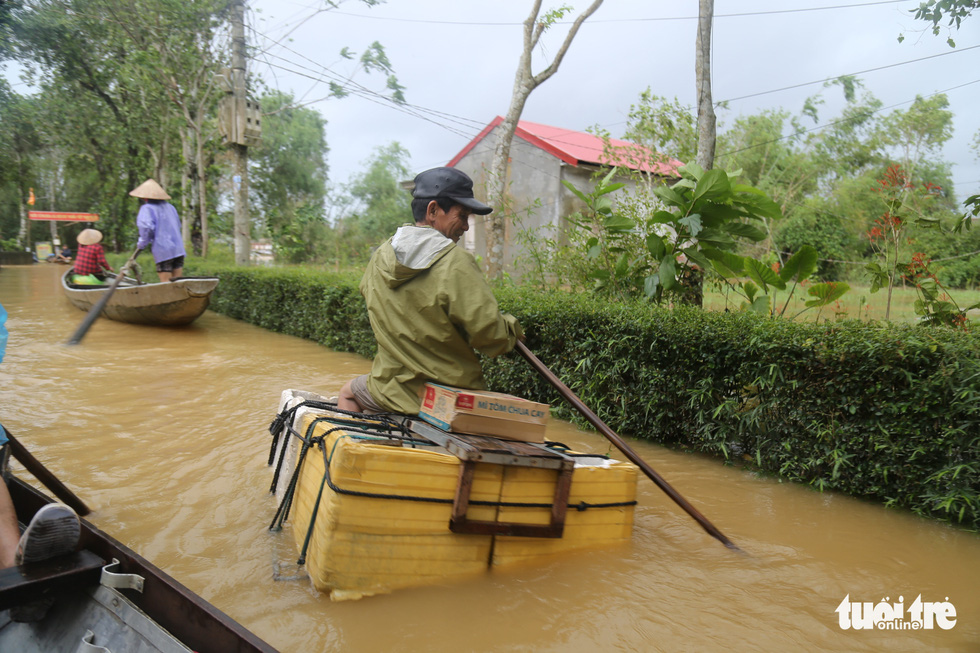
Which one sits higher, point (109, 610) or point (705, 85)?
point (705, 85)

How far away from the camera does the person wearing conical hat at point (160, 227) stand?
1012cm

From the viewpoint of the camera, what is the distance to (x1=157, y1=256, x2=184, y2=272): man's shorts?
10.9m

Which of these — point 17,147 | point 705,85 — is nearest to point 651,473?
point 705,85

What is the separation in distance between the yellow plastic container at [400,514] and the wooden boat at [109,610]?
870 mm

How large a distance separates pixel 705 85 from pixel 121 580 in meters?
7.89

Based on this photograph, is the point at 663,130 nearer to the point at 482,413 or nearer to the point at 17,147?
the point at 482,413

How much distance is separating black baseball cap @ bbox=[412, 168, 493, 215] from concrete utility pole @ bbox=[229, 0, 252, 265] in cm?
1264

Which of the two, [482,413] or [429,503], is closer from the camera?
[429,503]

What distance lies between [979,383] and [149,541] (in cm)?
485

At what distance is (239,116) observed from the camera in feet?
46.8

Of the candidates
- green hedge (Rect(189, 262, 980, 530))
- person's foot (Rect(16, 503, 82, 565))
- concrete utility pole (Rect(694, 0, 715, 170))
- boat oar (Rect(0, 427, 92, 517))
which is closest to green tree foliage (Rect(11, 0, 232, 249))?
concrete utility pole (Rect(694, 0, 715, 170))

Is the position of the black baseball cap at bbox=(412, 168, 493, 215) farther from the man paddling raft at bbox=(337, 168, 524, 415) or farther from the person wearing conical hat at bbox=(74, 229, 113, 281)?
the person wearing conical hat at bbox=(74, 229, 113, 281)

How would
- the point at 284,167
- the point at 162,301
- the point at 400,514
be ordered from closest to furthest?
the point at 400,514, the point at 162,301, the point at 284,167

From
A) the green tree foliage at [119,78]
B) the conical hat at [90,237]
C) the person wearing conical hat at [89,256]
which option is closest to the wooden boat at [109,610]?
the conical hat at [90,237]
